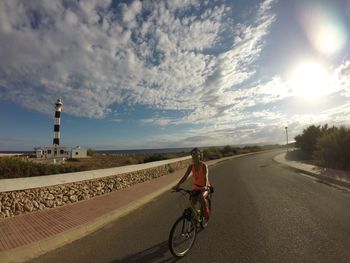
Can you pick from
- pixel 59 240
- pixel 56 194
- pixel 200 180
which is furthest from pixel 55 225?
pixel 200 180

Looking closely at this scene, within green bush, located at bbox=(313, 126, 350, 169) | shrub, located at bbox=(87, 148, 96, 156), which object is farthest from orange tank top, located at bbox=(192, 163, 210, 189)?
shrub, located at bbox=(87, 148, 96, 156)

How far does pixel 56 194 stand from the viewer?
30.3 feet

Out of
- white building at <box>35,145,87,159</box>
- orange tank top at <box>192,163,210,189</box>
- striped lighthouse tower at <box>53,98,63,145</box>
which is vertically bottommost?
orange tank top at <box>192,163,210,189</box>

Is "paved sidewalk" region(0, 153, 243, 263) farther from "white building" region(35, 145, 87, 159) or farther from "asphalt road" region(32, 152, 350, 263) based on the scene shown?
"white building" region(35, 145, 87, 159)

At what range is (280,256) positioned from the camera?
199 inches

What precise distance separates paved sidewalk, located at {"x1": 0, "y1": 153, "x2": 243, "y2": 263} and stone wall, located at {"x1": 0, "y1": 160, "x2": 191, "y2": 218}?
26cm

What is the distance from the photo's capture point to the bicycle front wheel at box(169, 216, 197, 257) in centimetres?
520

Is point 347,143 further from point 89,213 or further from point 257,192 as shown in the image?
point 89,213

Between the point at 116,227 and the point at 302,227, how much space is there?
4.40m

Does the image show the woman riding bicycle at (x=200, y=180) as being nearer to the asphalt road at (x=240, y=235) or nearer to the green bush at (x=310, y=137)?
the asphalt road at (x=240, y=235)

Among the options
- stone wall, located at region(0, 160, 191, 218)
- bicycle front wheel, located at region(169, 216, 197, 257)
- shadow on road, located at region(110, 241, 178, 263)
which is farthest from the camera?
stone wall, located at region(0, 160, 191, 218)

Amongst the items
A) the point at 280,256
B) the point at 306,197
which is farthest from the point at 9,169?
the point at 306,197

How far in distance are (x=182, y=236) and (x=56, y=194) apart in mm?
5388

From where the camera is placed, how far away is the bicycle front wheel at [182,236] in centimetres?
520
